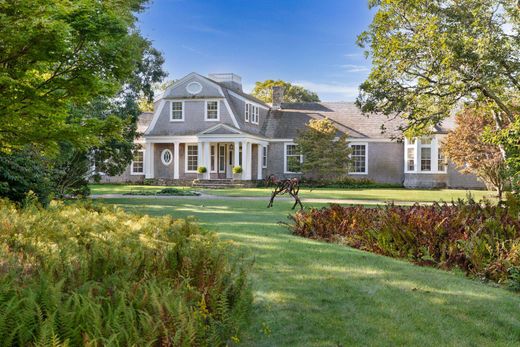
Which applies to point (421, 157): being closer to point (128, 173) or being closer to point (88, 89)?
point (128, 173)

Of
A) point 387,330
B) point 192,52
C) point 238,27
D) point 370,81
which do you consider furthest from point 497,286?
point 192,52

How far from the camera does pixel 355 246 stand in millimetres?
8000

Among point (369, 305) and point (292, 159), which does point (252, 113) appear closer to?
point (292, 159)

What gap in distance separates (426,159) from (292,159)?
366 inches

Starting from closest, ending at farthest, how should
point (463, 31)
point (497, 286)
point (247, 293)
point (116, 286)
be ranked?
point (116, 286) < point (247, 293) < point (497, 286) < point (463, 31)

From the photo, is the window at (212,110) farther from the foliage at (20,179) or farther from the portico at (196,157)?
the foliage at (20,179)

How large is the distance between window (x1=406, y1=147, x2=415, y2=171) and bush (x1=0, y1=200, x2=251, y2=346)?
1154 inches

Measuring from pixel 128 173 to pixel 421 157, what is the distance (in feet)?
71.2

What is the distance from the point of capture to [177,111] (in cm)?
3447

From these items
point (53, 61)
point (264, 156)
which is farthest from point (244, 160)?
point (53, 61)

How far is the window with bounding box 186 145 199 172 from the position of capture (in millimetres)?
34500

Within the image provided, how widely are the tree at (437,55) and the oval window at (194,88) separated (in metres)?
20.9

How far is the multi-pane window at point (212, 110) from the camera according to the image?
33.7m

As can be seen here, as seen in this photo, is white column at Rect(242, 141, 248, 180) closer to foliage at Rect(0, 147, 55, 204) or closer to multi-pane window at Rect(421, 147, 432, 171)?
multi-pane window at Rect(421, 147, 432, 171)
